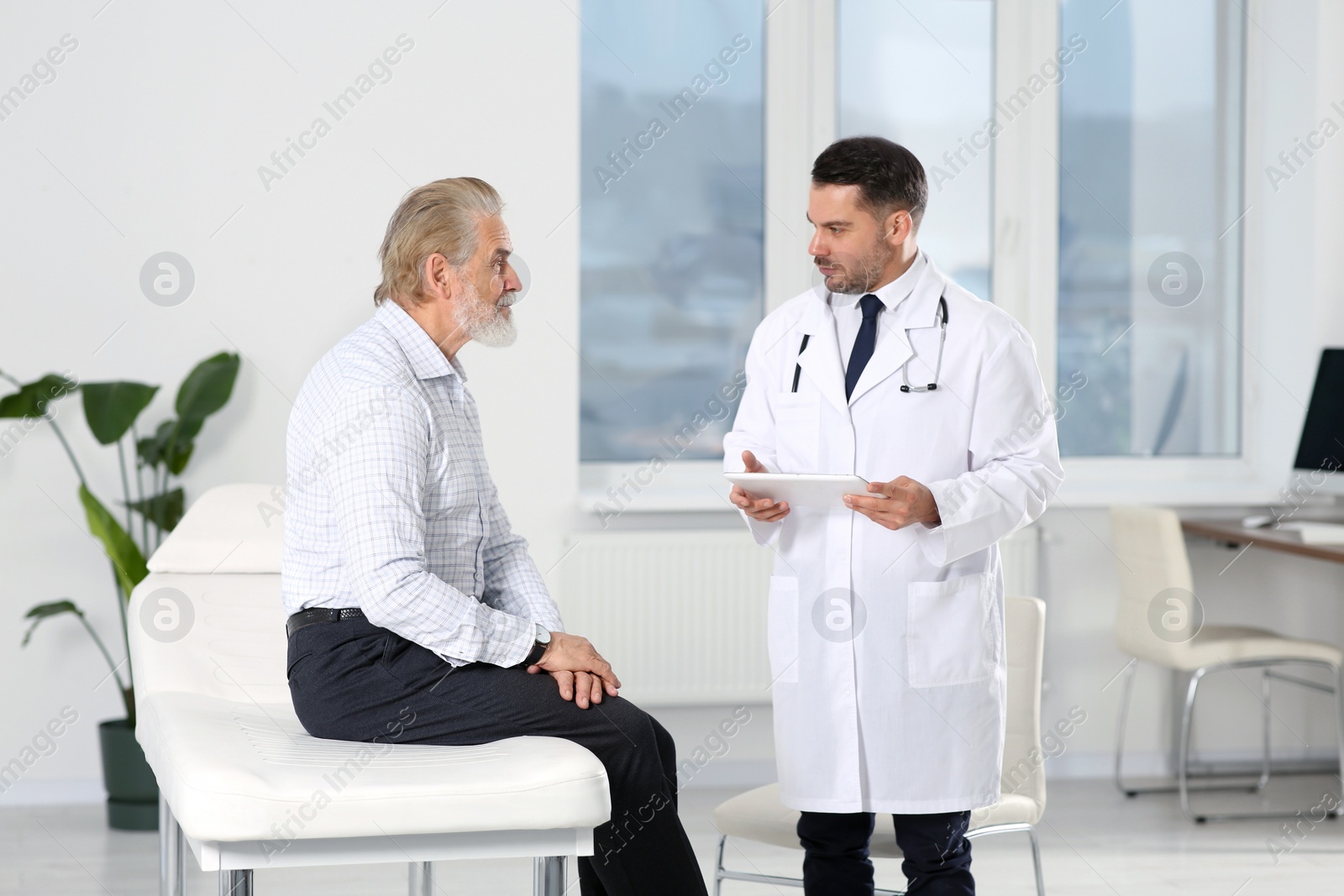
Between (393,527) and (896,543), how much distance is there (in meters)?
0.74

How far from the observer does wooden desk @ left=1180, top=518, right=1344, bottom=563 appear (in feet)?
10.7

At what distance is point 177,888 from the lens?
1797 mm

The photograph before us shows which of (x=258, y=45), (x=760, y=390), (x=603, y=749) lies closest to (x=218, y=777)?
(x=603, y=749)

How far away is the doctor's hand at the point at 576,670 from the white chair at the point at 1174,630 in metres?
2.18

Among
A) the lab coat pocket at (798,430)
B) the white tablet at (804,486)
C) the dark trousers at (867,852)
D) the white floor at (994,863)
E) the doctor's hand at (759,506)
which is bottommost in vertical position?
the white floor at (994,863)

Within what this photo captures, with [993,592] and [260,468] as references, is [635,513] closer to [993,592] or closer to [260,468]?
[260,468]

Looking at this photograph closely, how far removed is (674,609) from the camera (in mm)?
3607

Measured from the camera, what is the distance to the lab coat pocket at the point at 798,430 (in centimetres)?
196

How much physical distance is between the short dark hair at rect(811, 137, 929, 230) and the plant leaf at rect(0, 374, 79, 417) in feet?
6.89

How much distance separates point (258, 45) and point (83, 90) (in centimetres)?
47

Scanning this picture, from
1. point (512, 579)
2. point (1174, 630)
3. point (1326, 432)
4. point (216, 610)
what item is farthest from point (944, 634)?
point (1326, 432)

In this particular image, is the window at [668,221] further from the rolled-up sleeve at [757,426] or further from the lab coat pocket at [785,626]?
the lab coat pocket at [785,626]

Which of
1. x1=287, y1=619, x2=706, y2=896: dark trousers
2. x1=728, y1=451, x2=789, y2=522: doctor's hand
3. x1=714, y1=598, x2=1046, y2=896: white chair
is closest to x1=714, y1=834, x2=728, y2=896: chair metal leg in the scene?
x1=714, y1=598, x2=1046, y2=896: white chair

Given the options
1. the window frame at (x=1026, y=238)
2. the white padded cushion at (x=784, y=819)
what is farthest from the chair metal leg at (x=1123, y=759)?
the white padded cushion at (x=784, y=819)
